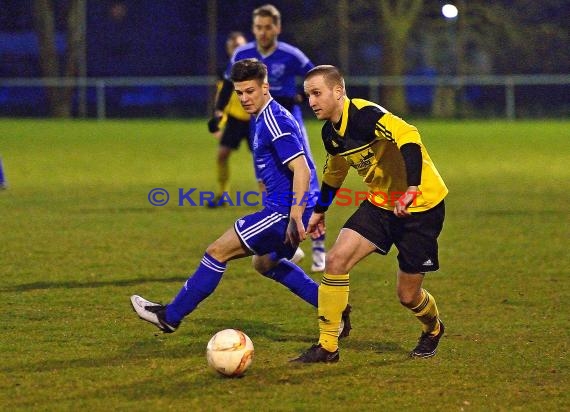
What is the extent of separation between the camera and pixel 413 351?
663cm

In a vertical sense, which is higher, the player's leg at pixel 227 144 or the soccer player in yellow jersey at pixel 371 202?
the soccer player in yellow jersey at pixel 371 202

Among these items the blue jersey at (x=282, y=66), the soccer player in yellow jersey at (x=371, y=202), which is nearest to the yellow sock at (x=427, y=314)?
the soccer player in yellow jersey at (x=371, y=202)

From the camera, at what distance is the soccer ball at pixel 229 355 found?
593cm

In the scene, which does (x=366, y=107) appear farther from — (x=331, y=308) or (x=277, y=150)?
(x=331, y=308)

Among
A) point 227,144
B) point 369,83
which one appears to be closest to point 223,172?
point 227,144

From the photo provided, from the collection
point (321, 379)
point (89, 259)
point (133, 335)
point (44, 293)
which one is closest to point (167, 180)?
point (89, 259)

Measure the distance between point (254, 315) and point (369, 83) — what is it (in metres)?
29.0

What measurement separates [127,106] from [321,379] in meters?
31.6

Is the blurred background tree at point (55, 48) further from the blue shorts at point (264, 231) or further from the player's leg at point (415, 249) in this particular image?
the player's leg at point (415, 249)

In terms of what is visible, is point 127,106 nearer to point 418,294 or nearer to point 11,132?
point 11,132

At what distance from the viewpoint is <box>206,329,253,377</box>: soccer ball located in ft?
19.4

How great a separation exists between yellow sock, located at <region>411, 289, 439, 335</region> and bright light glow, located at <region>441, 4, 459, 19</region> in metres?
27.0

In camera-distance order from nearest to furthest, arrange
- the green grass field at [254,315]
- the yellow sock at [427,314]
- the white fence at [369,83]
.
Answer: the green grass field at [254,315] → the yellow sock at [427,314] → the white fence at [369,83]

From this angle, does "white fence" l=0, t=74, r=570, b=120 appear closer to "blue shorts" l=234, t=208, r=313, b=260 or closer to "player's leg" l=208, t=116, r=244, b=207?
"player's leg" l=208, t=116, r=244, b=207
